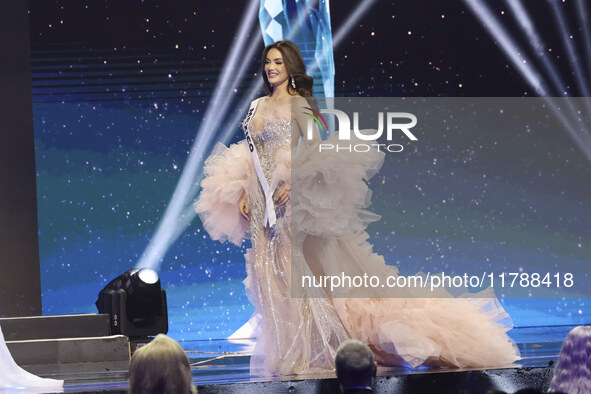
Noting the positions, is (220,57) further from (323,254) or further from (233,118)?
(323,254)

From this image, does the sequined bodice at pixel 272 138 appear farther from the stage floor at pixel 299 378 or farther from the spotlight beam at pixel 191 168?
the spotlight beam at pixel 191 168

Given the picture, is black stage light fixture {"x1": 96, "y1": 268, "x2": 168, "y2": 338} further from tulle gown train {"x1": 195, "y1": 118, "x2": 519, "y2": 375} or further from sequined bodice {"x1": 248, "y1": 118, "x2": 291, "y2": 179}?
sequined bodice {"x1": 248, "y1": 118, "x2": 291, "y2": 179}

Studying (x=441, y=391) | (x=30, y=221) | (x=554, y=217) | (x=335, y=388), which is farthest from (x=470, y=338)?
(x=30, y=221)

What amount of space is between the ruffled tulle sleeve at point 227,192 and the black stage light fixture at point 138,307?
115 centimetres

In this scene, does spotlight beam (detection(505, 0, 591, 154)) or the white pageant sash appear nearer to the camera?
the white pageant sash

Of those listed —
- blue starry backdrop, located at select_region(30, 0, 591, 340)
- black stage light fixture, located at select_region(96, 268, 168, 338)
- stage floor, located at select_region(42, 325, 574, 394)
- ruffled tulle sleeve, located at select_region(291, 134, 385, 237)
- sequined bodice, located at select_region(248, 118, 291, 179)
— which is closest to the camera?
stage floor, located at select_region(42, 325, 574, 394)

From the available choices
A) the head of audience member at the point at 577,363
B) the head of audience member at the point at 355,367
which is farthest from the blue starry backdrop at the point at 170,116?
the head of audience member at the point at 355,367

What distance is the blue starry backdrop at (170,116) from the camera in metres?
6.88

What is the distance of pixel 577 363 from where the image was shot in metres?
2.37

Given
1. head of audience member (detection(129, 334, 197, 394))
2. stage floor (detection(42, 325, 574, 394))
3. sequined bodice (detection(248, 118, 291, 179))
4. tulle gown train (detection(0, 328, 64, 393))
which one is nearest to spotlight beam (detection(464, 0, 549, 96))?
stage floor (detection(42, 325, 574, 394))

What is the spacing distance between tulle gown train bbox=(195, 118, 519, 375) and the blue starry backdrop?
273cm

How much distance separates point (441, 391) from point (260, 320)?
1.04 meters

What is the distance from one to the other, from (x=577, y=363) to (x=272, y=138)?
226 centimetres

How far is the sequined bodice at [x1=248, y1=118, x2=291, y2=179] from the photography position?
4250 millimetres
